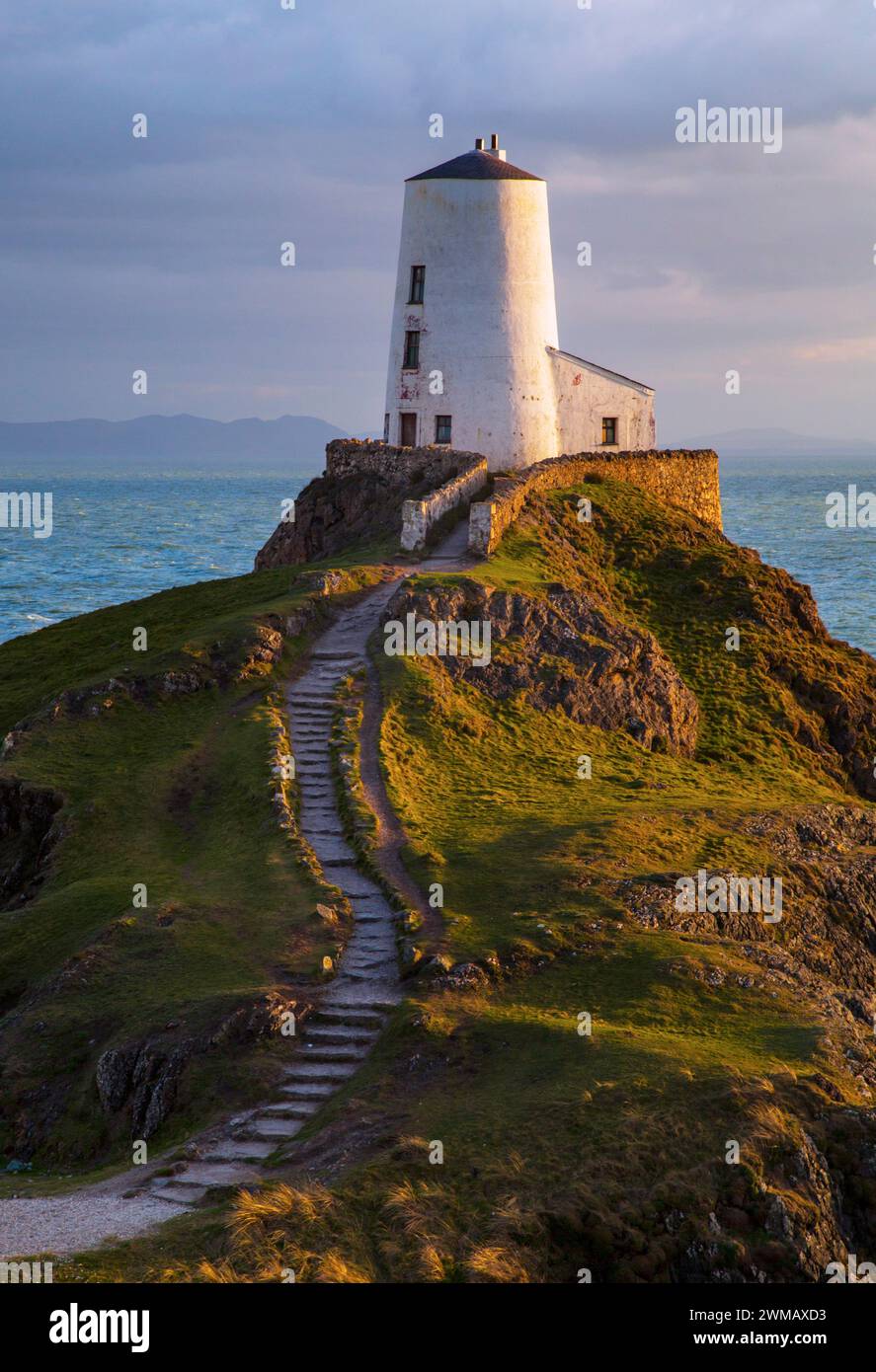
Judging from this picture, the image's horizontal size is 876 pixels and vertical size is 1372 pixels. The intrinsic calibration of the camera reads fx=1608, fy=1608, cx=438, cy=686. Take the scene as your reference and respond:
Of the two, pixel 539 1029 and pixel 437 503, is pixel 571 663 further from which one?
pixel 539 1029

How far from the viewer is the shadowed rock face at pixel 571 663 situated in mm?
45125

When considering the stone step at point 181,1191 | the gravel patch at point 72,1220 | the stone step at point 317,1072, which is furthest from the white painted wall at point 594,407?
the gravel patch at point 72,1220

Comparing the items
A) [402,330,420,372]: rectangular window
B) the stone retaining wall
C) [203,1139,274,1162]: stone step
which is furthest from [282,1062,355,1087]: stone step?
[402,330,420,372]: rectangular window

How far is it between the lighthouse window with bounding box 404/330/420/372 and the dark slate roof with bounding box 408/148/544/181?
604cm

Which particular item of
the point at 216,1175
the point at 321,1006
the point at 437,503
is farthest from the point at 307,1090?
the point at 437,503

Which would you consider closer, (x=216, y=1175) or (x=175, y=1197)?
(x=175, y=1197)

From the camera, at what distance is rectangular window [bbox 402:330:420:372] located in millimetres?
63656

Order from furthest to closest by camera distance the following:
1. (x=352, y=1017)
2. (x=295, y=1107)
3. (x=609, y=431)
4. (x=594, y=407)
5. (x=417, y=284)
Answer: (x=609, y=431), (x=594, y=407), (x=417, y=284), (x=352, y=1017), (x=295, y=1107)

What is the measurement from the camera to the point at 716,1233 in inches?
874

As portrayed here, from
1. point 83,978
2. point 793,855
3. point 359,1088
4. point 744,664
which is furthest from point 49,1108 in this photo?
point 744,664

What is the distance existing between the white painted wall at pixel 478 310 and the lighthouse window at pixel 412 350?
0.22m

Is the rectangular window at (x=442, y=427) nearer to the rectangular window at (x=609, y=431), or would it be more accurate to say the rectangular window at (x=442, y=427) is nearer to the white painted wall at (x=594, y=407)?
the white painted wall at (x=594, y=407)

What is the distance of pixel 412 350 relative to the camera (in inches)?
2514

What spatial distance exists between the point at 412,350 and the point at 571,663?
22.3 metres
